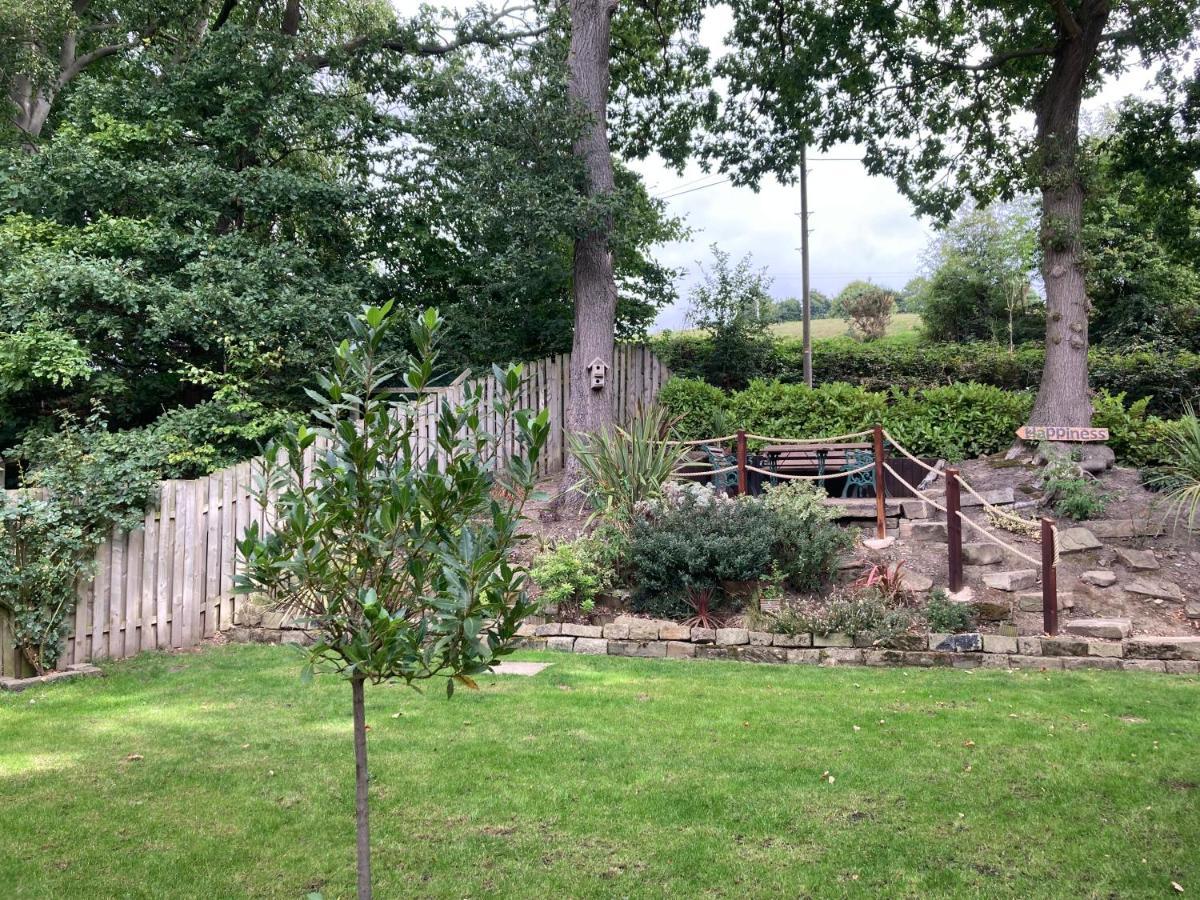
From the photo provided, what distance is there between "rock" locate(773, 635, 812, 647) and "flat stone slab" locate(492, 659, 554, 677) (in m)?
1.76

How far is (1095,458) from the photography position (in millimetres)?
9117

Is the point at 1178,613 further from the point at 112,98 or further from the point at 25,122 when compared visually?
the point at 25,122

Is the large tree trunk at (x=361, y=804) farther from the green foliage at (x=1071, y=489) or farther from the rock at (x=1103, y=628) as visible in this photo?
the green foliage at (x=1071, y=489)

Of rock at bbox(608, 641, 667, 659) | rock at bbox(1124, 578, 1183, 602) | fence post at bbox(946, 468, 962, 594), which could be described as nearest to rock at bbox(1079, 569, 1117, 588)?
rock at bbox(1124, 578, 1183, 602)

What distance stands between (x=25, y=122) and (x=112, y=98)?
7.87 ft

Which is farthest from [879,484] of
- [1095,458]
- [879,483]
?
[1095,458]

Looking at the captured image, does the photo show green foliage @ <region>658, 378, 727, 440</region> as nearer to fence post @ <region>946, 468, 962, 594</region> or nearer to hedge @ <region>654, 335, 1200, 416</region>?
hedge @ <region>654, 335, 1200, 416</region>

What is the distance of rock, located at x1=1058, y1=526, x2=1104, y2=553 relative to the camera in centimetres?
741

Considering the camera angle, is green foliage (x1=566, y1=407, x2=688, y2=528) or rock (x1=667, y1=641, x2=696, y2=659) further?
green foliage (x1=566, y1=407, x2=688, y2=528)

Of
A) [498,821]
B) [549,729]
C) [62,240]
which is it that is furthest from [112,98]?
[498,821]

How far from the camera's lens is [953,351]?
14016 millimetres

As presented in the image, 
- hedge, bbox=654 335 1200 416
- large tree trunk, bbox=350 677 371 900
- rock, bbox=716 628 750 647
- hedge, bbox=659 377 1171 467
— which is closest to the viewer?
large tree trunk, bbox=350 677 371 900

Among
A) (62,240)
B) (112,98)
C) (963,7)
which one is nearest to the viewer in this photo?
(62,240)

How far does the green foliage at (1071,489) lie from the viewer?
7.99 m
